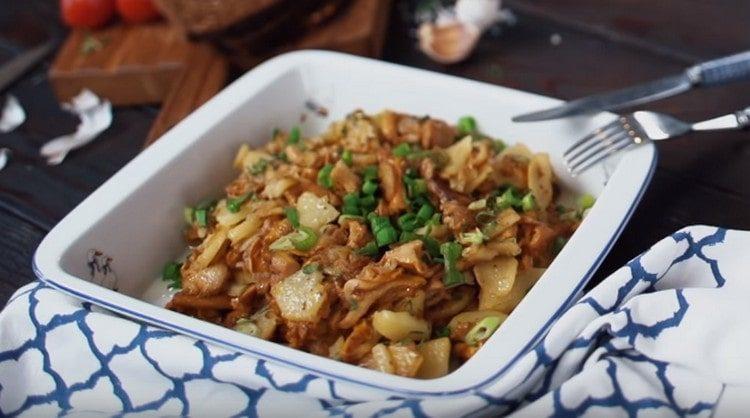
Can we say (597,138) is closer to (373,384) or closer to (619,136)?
(619,136)

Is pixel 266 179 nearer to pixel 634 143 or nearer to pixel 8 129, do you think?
pixel 634 143

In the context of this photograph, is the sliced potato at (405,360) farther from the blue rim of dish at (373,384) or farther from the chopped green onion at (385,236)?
the chopped green onion at (385,236)

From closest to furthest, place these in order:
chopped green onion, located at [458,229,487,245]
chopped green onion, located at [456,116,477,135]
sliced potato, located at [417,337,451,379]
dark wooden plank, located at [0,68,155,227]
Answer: sliced potato, located at [417,337,451,379]
chopped green onion, located at [458,229,487,245]
chopped green onion, located at [456,116,477,135]
dark wooden plank, located at [0,68,155,227]

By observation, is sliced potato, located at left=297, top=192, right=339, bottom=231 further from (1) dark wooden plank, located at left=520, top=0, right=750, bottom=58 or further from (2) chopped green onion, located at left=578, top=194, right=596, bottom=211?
(1) dark wooden plank, located at left=520, top=0, right=750, bottom=58

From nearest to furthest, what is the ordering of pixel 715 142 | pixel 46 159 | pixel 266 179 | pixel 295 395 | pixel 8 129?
pixel 295 395
pixel 266 179
pixel 715 142
pixel 46 159
pixel 8 129

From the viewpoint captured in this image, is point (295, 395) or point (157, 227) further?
point (157, 227)

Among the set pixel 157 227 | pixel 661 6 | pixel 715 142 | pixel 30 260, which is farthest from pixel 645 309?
pixel 661 6

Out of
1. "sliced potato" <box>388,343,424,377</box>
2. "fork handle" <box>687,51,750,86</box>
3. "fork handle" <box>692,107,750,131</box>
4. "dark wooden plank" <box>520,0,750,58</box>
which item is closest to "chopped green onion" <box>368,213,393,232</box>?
"sliced potato" <box>388,343,424,377</box>
